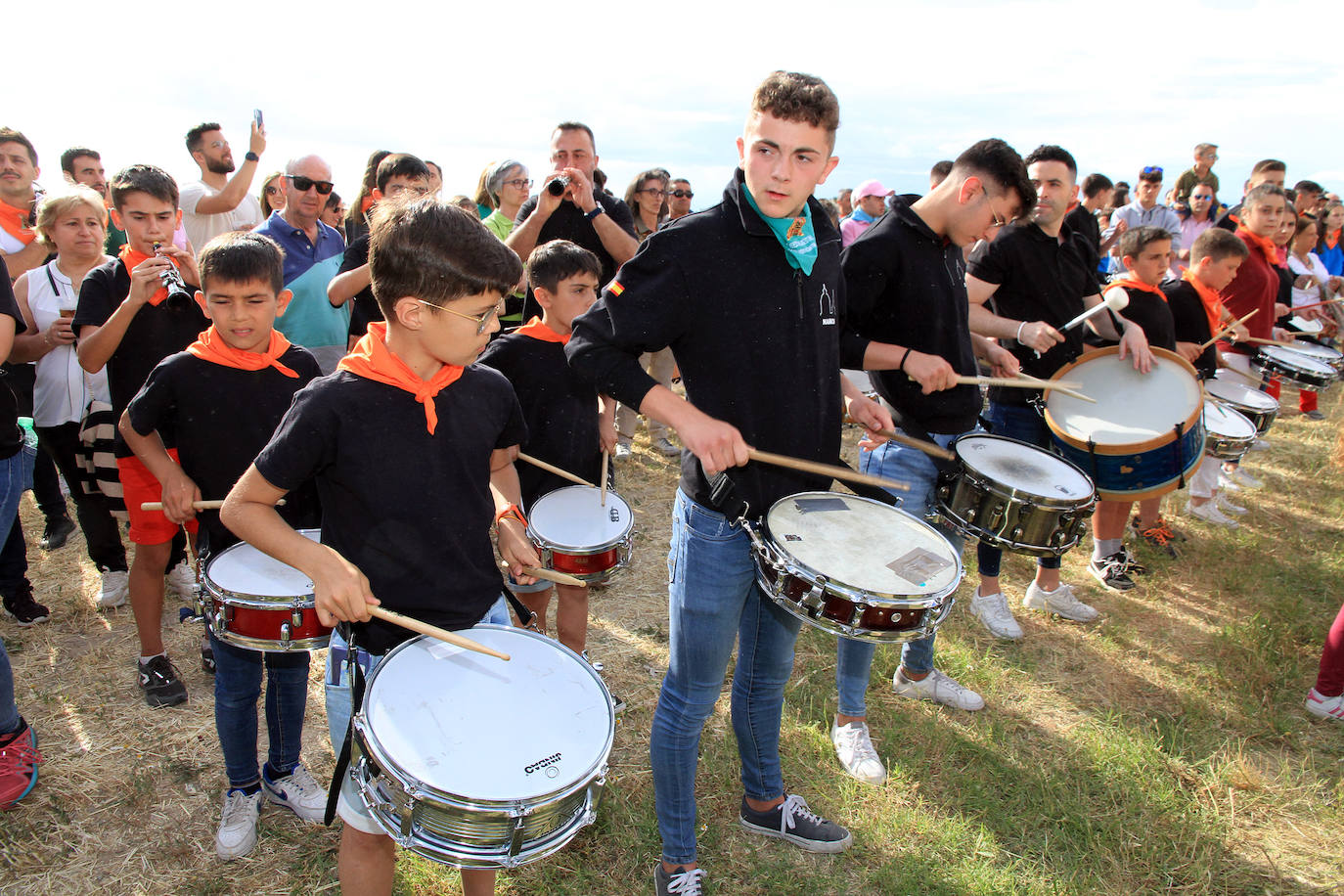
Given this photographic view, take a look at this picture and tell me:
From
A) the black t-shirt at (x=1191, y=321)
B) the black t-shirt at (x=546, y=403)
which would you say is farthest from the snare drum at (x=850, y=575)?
the black t-shirt at (x=1191, y=321)

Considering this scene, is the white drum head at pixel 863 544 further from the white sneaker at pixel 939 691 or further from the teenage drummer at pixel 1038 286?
the teenage drummer at pixel 1038 286

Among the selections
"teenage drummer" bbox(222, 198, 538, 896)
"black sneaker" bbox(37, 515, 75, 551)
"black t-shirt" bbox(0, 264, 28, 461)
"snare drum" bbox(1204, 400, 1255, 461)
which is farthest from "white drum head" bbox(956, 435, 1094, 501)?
"black sneaker" bbox(37, 515, 75, 551)

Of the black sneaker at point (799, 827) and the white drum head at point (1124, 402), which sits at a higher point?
the white drum head at point (1124, 402)

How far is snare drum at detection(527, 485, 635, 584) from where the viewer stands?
118 inches

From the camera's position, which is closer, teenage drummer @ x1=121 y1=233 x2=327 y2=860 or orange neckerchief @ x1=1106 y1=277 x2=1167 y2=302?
teenage drummer @ x1=121 y1=233 x2=327 y2=860

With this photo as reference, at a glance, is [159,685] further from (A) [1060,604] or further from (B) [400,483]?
(A) [1060,604]

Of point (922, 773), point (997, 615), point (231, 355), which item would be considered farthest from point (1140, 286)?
point (231, 355)

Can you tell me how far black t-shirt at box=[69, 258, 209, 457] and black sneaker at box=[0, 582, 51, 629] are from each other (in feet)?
5.43

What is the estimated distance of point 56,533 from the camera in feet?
16.1

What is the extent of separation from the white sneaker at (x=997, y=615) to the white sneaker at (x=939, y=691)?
2.17 ft

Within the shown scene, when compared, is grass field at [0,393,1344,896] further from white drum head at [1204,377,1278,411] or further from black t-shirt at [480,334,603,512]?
white drum head at [1204,377,1278,411]

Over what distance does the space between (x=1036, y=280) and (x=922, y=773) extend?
2481mm

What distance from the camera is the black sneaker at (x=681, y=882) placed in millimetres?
2439

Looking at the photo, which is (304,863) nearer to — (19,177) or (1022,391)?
(1022,391)
